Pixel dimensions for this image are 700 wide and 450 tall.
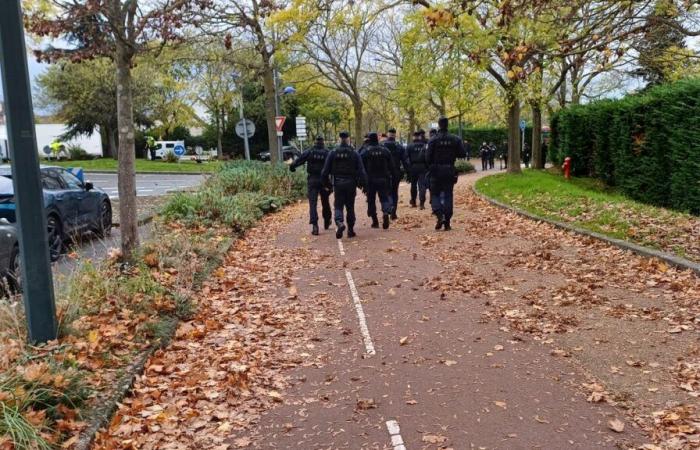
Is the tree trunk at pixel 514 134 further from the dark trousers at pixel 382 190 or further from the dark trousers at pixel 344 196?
the dark trousers at pixel 344 196


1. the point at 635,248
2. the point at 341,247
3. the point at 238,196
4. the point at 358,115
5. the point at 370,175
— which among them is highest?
the point at 358,115

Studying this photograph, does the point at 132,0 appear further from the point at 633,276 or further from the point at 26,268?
the point at 633,276

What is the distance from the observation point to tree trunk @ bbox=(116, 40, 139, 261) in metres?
7.83

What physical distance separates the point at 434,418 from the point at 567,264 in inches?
195

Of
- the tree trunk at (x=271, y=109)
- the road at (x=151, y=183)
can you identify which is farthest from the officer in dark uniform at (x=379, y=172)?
the road at (x=151, y=183)

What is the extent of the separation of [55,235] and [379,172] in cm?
614

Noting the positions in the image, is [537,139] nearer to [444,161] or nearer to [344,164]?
[444,161]

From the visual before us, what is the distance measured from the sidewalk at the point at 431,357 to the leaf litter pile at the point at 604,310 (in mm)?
20

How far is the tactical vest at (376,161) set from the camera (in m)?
12.6

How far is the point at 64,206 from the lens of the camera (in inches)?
456

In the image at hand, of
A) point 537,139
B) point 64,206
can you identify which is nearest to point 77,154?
point 537,139

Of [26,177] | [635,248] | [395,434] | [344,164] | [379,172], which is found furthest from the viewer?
[379,172]

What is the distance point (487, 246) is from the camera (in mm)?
10164

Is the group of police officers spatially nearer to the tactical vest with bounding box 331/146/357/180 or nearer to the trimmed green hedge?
the tactical vest with bounding box 331/146/357/180
